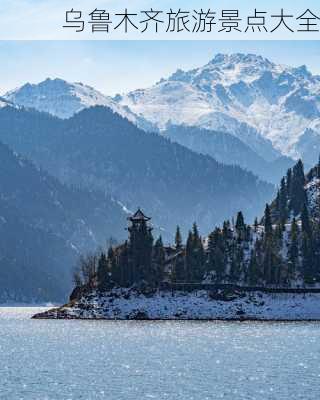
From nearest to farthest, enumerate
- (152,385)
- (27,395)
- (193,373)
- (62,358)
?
(27,395)
(152,385)
(193,373)
(62,358)

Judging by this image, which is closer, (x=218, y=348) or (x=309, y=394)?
(x=309, y=394)

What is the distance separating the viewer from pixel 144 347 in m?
189

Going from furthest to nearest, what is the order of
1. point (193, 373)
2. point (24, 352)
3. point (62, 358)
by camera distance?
point (24, 352) → point (62, 358) → point (193, 373)

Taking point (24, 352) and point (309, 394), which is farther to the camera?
point (24, 352)

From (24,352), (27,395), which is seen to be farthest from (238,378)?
(24,352)

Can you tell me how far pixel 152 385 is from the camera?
439ft

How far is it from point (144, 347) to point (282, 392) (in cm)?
6543

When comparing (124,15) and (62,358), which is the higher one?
(124,15)

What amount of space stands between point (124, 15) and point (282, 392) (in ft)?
203

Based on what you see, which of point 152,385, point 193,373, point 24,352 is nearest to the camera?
point 152,385

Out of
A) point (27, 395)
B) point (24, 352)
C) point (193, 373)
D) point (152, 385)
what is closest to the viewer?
point (27, 395)

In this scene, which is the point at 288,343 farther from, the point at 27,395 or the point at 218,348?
the point at 27,395

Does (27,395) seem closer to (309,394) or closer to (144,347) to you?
(309,394)

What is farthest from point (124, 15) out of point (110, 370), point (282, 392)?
point (282, 392)
